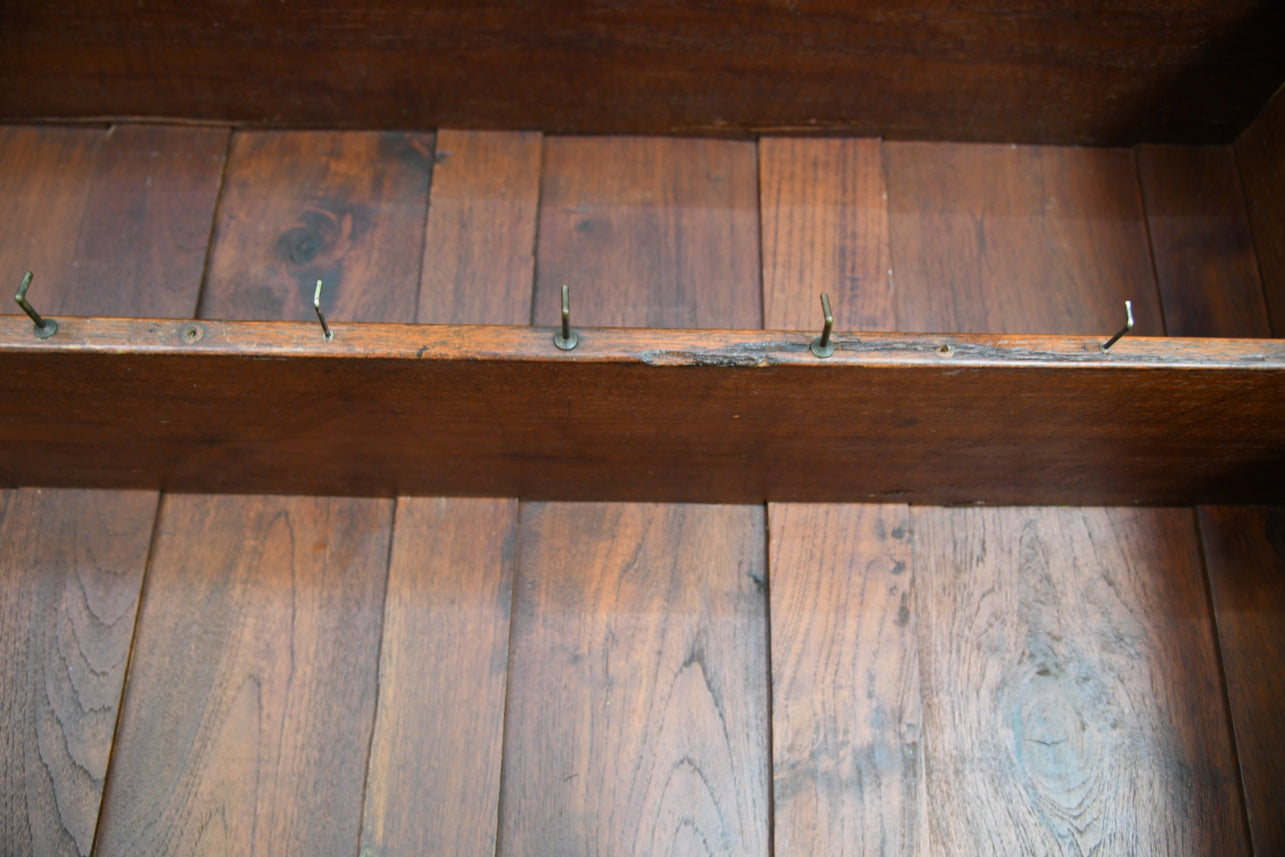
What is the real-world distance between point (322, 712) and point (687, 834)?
396 mm

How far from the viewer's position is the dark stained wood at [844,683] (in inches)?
43.7

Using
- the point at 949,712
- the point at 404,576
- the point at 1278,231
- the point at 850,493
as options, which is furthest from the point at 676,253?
the point at 1278,231

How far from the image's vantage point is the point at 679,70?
1.30 metres

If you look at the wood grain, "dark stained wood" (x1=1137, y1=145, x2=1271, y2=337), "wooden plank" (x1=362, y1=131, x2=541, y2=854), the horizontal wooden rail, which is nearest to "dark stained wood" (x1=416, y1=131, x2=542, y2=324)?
"wooden plank" (x1=362, y1=131, x2=541, y2=854)

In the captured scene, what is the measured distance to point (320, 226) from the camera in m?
1.32

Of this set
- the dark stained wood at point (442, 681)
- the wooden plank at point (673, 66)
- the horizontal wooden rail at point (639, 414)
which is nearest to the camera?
the horizontal wooden rail at point (639, 414)

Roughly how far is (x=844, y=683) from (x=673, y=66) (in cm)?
72

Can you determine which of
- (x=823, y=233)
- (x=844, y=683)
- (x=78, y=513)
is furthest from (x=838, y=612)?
(x=78, y=513)

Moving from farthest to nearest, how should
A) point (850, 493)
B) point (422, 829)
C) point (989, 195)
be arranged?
point (989, 195)
point (850, 493)
point (422, 829)

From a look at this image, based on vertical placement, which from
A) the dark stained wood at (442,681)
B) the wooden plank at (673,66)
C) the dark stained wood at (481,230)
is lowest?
the dark stained wood at (442,681)

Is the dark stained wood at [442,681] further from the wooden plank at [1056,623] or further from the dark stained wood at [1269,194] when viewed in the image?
the dark stained wood at [1269,194]

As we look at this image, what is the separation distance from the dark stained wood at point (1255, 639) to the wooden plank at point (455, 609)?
0.77m

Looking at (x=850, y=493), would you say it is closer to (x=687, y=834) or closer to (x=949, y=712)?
(x=949, y=712)

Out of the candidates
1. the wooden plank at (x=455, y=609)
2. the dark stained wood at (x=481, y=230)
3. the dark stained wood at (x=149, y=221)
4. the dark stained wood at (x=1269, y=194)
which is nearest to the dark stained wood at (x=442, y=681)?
the wooden plank at (x=455, y=609)
